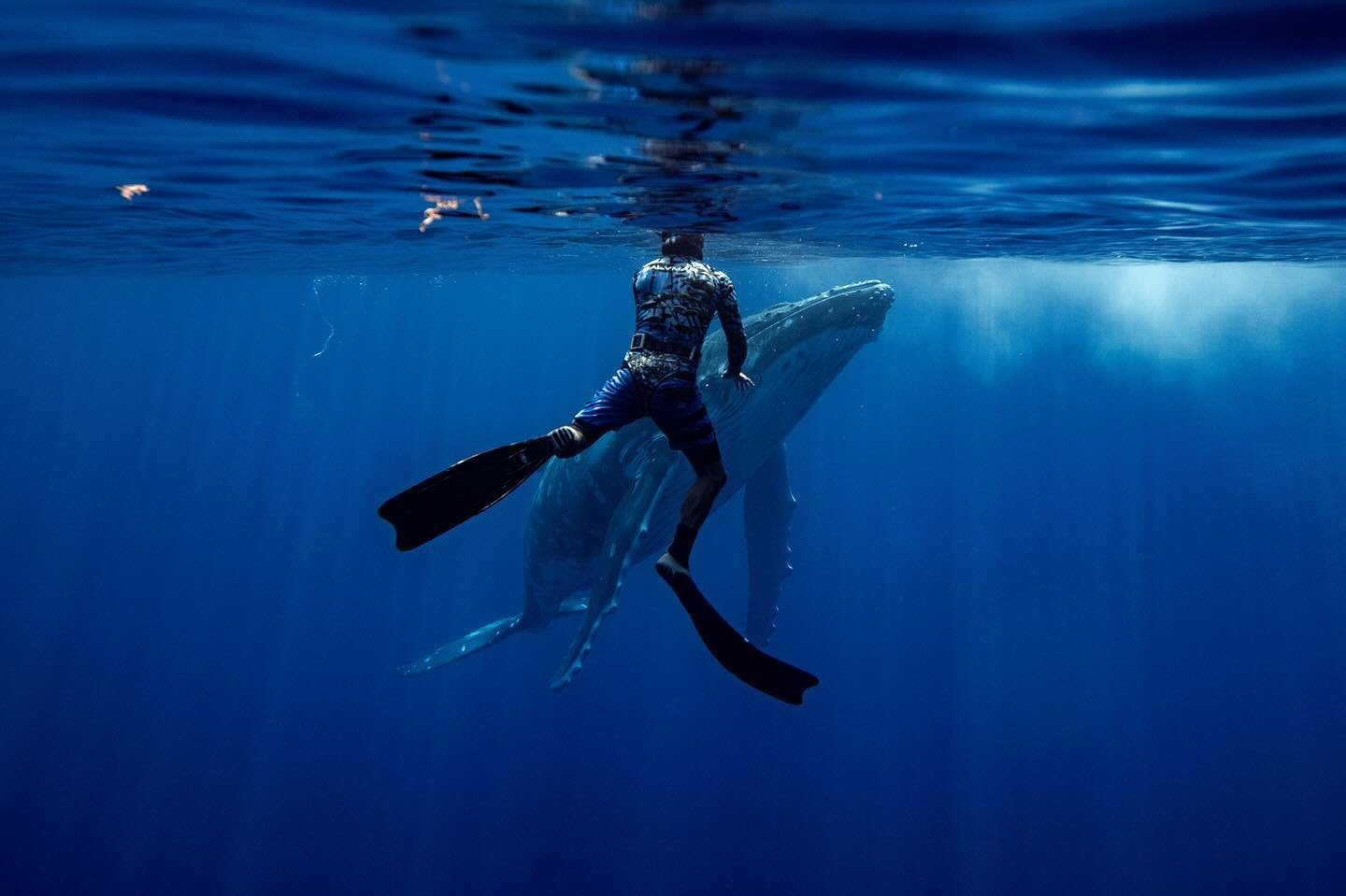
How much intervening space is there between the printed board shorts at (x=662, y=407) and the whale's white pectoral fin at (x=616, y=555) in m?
2.58

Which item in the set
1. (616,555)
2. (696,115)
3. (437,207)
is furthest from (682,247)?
(437,207)

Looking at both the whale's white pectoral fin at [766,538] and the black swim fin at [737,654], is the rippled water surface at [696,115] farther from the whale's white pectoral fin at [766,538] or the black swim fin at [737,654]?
the whale's white pectoral fin at [766,538]

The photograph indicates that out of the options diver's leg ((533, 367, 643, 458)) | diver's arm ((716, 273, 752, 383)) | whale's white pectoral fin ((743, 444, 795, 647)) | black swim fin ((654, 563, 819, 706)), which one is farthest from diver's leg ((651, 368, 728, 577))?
whale's white pectoral fin ((743, 444, 795, 647))

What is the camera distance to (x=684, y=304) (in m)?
6.80

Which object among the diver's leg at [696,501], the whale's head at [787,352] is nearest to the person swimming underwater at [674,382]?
the diver's leg at [696,501]

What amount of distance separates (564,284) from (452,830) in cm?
2549

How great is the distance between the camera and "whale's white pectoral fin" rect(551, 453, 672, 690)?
8875 mm

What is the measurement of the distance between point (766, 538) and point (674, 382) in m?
8.23

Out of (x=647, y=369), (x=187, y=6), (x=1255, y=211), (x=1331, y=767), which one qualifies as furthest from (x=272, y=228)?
(x=1331, y=767)

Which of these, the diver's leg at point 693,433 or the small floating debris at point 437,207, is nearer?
the diver's leg at point 693,433

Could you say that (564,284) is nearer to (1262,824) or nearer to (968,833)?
(968,833)

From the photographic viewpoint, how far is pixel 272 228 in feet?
59.9

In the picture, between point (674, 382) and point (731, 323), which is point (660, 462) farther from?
point (674, 382)

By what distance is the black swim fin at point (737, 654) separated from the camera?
5.73 m
